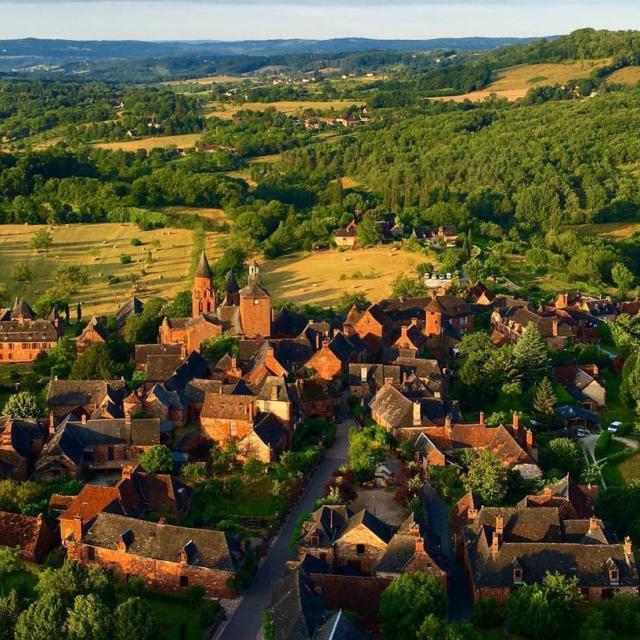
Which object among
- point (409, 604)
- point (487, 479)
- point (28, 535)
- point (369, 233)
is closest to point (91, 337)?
point (28, 535)

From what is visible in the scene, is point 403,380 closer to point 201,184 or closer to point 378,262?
point 378,262

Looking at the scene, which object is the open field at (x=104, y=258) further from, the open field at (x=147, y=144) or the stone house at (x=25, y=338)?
the open field at (x=147, y=144)

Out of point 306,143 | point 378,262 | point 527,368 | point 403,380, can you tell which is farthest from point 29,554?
point 306,143

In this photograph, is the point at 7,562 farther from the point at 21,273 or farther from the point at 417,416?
the point at 21,273

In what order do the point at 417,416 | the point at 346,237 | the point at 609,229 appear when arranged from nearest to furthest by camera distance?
the point at 417,416 → the point at 346,237 → the point at 609,229

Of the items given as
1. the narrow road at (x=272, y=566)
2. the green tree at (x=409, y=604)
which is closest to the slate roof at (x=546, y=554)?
the green tree at (x=409, y=604)

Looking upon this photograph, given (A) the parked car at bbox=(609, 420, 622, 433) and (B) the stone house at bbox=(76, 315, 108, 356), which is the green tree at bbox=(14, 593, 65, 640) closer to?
(A) the parked car at bbox=(609, 420, 622, 433)
